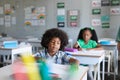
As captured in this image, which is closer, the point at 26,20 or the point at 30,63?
the point at 30,63

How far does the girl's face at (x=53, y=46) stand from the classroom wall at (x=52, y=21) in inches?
149

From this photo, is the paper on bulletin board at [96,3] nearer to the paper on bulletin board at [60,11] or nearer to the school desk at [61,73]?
the paper on bulletin board at [60,11]

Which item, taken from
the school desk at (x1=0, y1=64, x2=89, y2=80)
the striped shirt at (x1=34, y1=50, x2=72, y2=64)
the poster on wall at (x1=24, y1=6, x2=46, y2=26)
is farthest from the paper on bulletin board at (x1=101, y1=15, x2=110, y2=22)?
the school desk at (x1=0, y1=64, x2=89, y2=80)

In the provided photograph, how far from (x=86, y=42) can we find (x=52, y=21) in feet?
9.06

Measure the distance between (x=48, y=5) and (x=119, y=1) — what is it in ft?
6.74

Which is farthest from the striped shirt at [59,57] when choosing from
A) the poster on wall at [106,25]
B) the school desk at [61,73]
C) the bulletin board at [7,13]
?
the bulletin board at [7,13]

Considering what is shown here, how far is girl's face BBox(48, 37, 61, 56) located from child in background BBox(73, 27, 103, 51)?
4.75 ft

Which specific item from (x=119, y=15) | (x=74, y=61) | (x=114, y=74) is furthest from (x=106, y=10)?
(x=74, y=61)

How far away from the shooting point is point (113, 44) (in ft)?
15.5

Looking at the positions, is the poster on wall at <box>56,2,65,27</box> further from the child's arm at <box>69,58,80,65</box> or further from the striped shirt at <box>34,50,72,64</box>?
the child's arm at <box>69,58,80,65</box>

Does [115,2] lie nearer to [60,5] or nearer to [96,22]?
[96,22]

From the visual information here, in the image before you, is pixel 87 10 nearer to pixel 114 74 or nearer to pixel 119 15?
pixel 119 15

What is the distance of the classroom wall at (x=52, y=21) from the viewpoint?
5918 mm

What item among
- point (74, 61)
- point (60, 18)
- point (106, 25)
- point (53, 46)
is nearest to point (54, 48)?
point (53, 46)
